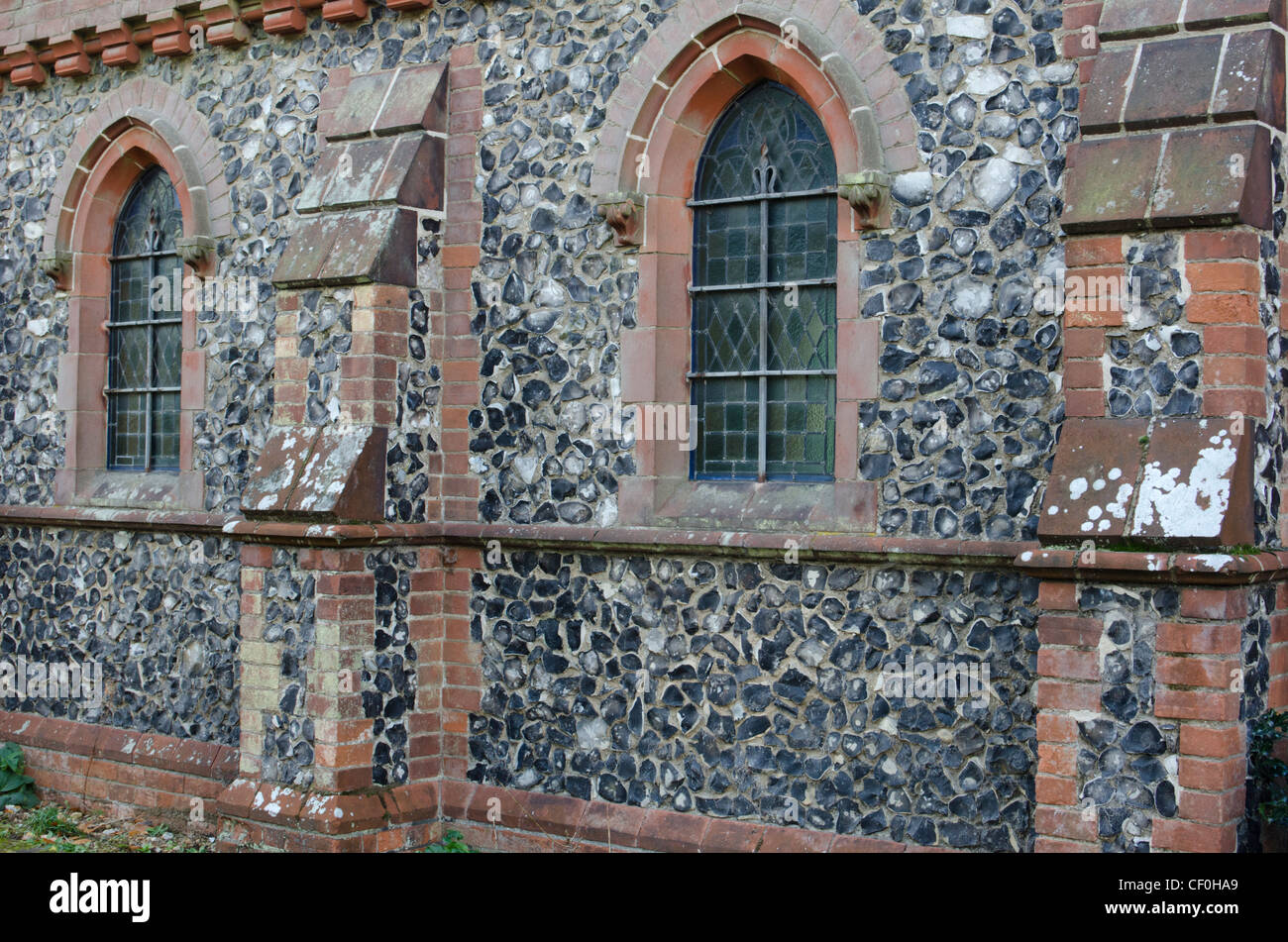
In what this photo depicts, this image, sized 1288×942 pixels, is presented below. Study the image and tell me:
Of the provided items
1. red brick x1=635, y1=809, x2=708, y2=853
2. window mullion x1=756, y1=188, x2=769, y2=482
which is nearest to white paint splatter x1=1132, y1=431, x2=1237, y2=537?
window mullion x1=756, y1=188, x2=769, y2=482

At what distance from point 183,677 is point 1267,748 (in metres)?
7.55

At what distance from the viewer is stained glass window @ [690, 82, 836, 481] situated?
8.30 metres

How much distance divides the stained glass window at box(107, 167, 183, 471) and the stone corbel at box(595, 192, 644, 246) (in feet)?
14.0

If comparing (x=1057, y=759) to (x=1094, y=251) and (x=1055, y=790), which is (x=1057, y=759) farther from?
(x=1094, y=251)

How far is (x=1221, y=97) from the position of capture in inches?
257

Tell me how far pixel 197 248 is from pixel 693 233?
4.14 meters

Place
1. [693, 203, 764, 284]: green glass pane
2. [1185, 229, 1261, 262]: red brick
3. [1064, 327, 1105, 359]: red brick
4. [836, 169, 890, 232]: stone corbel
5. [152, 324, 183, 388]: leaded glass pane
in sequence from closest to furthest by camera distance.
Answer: [1185, 229, 1261, 262]: red brick, [1064, 327, 1105, 359]: red brick, [836, 169, 890, 232]: stone corbel, [693, 203, 764, 284]: green glass pane, [152, 324, 183, 388]: leaded glass pane

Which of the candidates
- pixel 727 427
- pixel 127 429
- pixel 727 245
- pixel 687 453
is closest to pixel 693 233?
pixel 727 245

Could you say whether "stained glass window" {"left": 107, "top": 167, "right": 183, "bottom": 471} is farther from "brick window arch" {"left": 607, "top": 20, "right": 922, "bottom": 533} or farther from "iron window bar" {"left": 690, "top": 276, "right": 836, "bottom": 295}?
"iron window bar" {"left": 690, "top": 276, "right": 836, "bottom": 295}

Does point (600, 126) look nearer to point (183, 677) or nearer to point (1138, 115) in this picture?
point (1138, 115)

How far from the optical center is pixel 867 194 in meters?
7.74

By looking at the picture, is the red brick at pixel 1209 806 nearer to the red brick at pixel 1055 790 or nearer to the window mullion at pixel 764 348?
the red brick at pixel 1055 790

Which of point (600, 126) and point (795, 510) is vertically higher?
point (600, 126)

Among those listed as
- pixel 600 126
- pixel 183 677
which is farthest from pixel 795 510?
pixel 183 677
